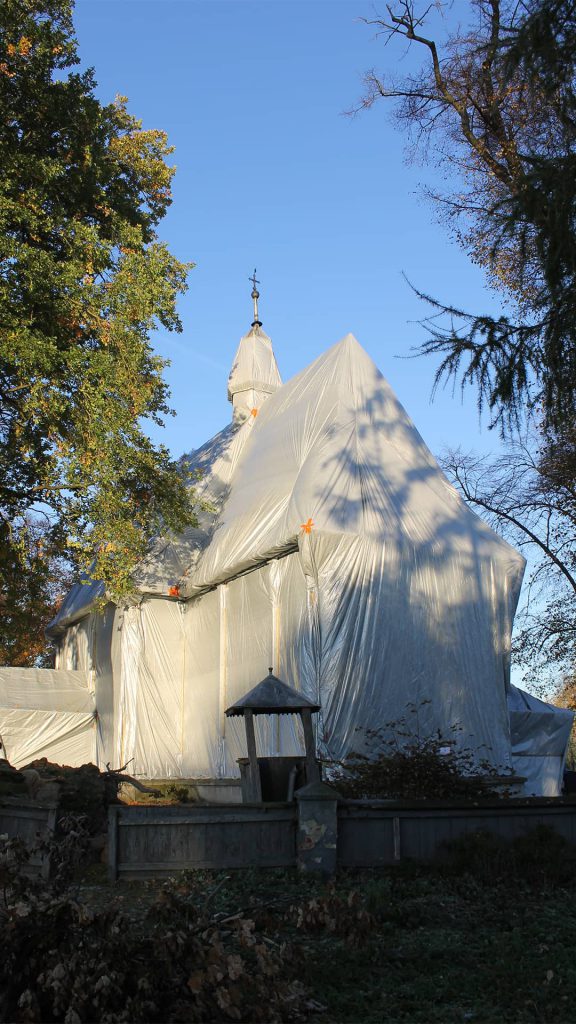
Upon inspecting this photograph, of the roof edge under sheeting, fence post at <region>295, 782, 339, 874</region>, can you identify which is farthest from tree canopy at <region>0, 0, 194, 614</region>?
fence post at <region>295, 782, 339, 874</region>

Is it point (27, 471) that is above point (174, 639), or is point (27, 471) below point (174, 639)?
above

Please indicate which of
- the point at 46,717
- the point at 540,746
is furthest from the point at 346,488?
the point at 46,717

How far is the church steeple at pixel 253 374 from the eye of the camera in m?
27.4

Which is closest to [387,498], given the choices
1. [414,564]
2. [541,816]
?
[414,564]

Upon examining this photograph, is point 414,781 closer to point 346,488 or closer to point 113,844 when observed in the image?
point 113,844

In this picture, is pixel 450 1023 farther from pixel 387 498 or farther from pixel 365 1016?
pixel 387 498

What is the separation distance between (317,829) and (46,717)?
16974 mm

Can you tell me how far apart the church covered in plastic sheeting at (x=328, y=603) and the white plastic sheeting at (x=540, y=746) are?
49mm

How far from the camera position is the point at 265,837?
34.1ft

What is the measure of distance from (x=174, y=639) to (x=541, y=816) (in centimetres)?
1312

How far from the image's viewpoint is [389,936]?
790 centimetres

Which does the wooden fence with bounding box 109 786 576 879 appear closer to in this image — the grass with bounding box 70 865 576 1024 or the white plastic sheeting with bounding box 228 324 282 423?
the grass with bounding box 70 865 576 1024

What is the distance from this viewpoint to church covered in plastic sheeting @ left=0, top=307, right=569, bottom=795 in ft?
55.1

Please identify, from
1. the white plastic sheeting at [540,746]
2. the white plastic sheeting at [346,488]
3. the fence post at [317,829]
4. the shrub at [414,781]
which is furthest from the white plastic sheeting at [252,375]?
the fence post at [317,829]
